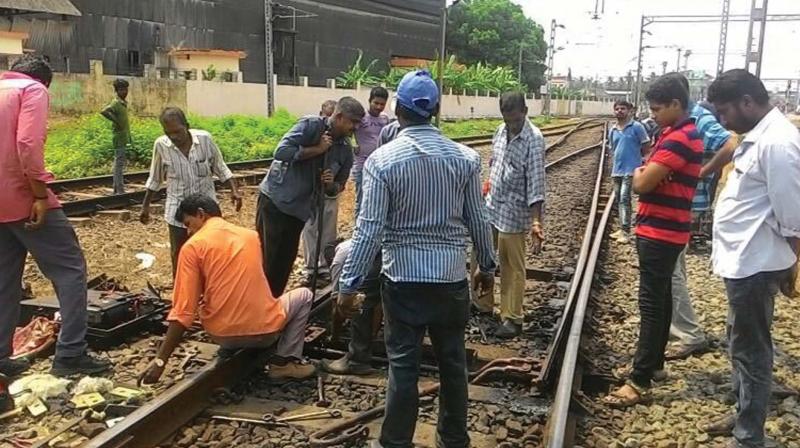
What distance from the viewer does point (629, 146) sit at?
30.4 ft

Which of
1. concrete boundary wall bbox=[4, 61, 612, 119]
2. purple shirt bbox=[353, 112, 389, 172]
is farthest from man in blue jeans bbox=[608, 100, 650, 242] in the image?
concrete boundary wall bbox=[4, 61, 612, 119]

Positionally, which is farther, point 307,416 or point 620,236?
point 620,236

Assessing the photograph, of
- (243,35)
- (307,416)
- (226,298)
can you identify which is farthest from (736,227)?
(243,35)

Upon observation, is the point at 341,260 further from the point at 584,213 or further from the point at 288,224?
the point at 584,213

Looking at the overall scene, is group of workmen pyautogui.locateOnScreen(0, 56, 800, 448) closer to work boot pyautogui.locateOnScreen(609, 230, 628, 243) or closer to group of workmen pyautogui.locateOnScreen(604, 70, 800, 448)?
group of workmen pyautogui.locateOnScreen(604, 70, 800, 448)

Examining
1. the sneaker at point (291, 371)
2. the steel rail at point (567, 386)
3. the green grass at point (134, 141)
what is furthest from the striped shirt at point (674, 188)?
the green grass at point (134, 141)

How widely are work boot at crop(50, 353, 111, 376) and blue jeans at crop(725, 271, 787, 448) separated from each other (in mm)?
3692

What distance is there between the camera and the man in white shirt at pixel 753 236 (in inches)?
135

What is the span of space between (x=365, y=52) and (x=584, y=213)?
122ft

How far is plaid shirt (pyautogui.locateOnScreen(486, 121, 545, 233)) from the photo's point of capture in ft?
18.1

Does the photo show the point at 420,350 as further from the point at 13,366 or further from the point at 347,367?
the point at 13,366

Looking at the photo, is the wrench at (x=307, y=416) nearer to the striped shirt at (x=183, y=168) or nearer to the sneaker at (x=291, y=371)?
the sneaker at (x=291, y=371)

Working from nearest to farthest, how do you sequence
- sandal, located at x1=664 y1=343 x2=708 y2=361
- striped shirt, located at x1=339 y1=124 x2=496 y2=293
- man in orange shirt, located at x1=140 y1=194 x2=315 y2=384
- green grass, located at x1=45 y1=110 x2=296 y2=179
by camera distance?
1. striped shirt, located at x1=339 y1=124 x2=496 y2=293
2. man in orange shirt, located at x1=140 y1=194 x2=315 y2=384
3. sandal, located at x1=664 y1=343 x2=708 y2=361
4. green grass, located at x1=45 y1=110 x2=296 y2=179

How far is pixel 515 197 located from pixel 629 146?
4223 millimetres
